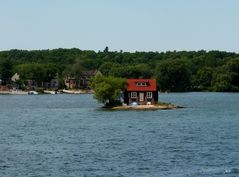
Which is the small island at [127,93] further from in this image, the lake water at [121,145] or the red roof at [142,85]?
the lake water at [121,145]

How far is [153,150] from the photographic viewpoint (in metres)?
53.6

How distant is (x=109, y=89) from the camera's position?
335ft

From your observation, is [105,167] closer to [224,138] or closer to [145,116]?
[224,138]

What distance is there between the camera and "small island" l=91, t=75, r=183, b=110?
103 m

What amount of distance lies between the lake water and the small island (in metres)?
9.03

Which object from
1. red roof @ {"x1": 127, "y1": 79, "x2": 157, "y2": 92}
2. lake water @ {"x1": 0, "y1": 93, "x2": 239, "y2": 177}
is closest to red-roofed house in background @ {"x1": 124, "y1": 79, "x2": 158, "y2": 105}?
red roof @ {"x1": 127, "y1": 79, "x2": 157, "y2": 92}

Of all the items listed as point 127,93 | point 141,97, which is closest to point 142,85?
point 141,97

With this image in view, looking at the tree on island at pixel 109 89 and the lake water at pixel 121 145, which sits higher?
the tree on island at pixel 109 89

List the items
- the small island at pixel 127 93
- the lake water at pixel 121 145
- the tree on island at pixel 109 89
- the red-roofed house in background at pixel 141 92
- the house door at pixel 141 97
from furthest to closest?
the house door at pixel 141 97 → the red-roofed house in background at pixel 141 92 → the small island at pixel 127 93 → the tree on island at pixel 109 89 → the lake water at pixel 121 145

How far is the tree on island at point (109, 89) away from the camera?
102438 mm

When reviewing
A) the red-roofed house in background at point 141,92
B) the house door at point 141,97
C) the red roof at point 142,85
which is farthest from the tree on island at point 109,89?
the house door at point 141,97

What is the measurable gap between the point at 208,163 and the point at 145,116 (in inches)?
1770

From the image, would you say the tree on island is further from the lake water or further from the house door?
the lake water

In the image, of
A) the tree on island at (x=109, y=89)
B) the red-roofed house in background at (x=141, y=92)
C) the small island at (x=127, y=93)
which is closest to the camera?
the tree on island at (x=109, y=89)
